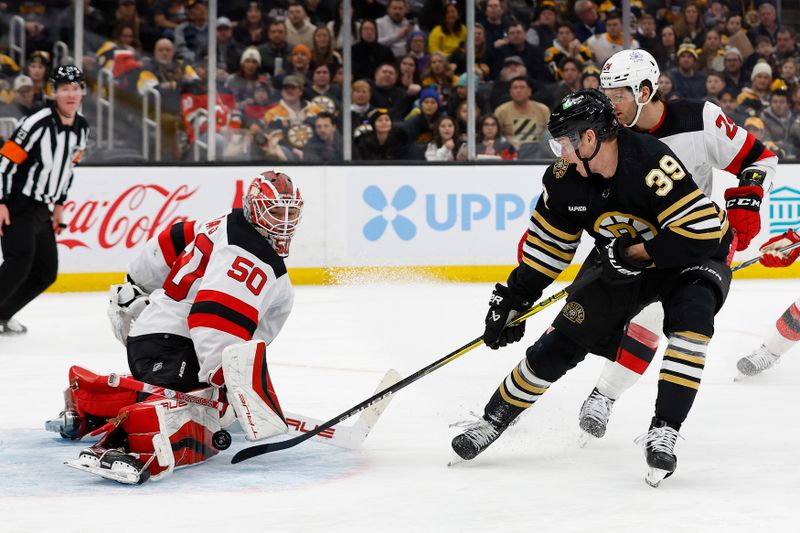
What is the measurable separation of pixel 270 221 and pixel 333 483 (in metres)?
0.64

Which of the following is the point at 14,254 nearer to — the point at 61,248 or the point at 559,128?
the point at 61,248

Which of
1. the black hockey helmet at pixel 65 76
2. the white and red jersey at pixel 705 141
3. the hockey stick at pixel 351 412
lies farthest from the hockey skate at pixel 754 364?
the black hockey helmet at pixel 65 76

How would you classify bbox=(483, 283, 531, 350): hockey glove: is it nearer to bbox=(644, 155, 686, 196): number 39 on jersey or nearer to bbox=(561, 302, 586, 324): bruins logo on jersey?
bbox=(561, 302, 586, 324): bruins logo on jersey

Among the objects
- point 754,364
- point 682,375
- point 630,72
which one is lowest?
point 754,364

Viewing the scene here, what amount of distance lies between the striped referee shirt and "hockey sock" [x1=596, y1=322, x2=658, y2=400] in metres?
3.04

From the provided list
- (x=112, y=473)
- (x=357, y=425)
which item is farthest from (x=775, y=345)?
(x=112, y=473)

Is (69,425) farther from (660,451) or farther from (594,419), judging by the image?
(660,451)

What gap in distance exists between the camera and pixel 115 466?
2574 millimetres

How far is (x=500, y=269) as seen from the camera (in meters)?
7.30

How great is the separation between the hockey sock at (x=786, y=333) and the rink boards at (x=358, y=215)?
3.13m

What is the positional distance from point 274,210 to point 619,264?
82cm

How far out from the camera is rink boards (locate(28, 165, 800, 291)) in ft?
22.4

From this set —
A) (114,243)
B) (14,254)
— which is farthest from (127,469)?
(114,243)

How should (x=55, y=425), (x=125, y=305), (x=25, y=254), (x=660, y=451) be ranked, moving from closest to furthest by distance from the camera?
(x=660, y=451)
(x=55, y=425)
(x=125, y=305)
(x=25, y=254)
